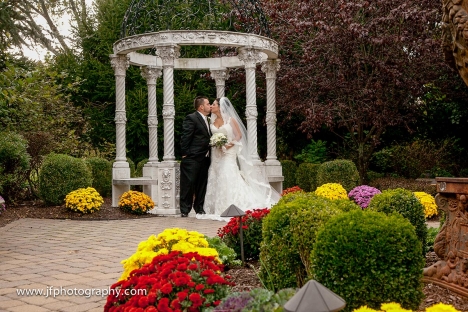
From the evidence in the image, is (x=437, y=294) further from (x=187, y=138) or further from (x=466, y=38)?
(x=187, y=138)

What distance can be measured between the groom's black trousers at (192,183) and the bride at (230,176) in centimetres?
16

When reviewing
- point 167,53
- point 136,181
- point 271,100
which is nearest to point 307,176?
point 271,100

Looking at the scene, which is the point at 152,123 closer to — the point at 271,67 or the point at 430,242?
the point at 271,67

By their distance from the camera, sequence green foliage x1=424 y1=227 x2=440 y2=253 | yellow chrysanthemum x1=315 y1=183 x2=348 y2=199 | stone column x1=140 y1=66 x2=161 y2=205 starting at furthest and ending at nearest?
stone column x1=140 y1=66 x2=161 y2=205 → yellow chrysanthemum x1=315 y1=183 x2=348 y2=199 → green foliage x1=424 y1=227 x2=440 y2=253

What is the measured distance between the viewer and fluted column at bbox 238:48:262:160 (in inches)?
496

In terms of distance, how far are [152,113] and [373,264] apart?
37.4 feet

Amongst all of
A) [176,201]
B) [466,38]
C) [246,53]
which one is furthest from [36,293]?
[246,53]

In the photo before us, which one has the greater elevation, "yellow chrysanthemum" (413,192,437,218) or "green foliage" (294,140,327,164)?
"green foliage" (294,140,327,164)

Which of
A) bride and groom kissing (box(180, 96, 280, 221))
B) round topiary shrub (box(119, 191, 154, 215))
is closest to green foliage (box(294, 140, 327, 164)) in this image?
bride and groom kissing (box(180, 96, 280, 221))

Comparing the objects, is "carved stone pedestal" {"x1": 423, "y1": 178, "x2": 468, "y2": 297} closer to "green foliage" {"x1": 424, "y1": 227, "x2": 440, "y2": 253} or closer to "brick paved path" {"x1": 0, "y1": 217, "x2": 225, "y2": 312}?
"green foliage" {"x1": 424, "y1": 227, "x2": 440, "y2": 253}

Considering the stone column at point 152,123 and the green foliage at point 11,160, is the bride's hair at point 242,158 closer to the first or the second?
the stone column at point 152,123

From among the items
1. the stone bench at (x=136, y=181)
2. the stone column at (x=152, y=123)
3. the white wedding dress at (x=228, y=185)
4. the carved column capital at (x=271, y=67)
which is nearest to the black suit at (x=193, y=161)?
the white wedding dress at (x=228, y=185)

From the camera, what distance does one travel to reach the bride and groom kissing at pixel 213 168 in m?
11.7

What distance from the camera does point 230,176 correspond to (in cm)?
1177
